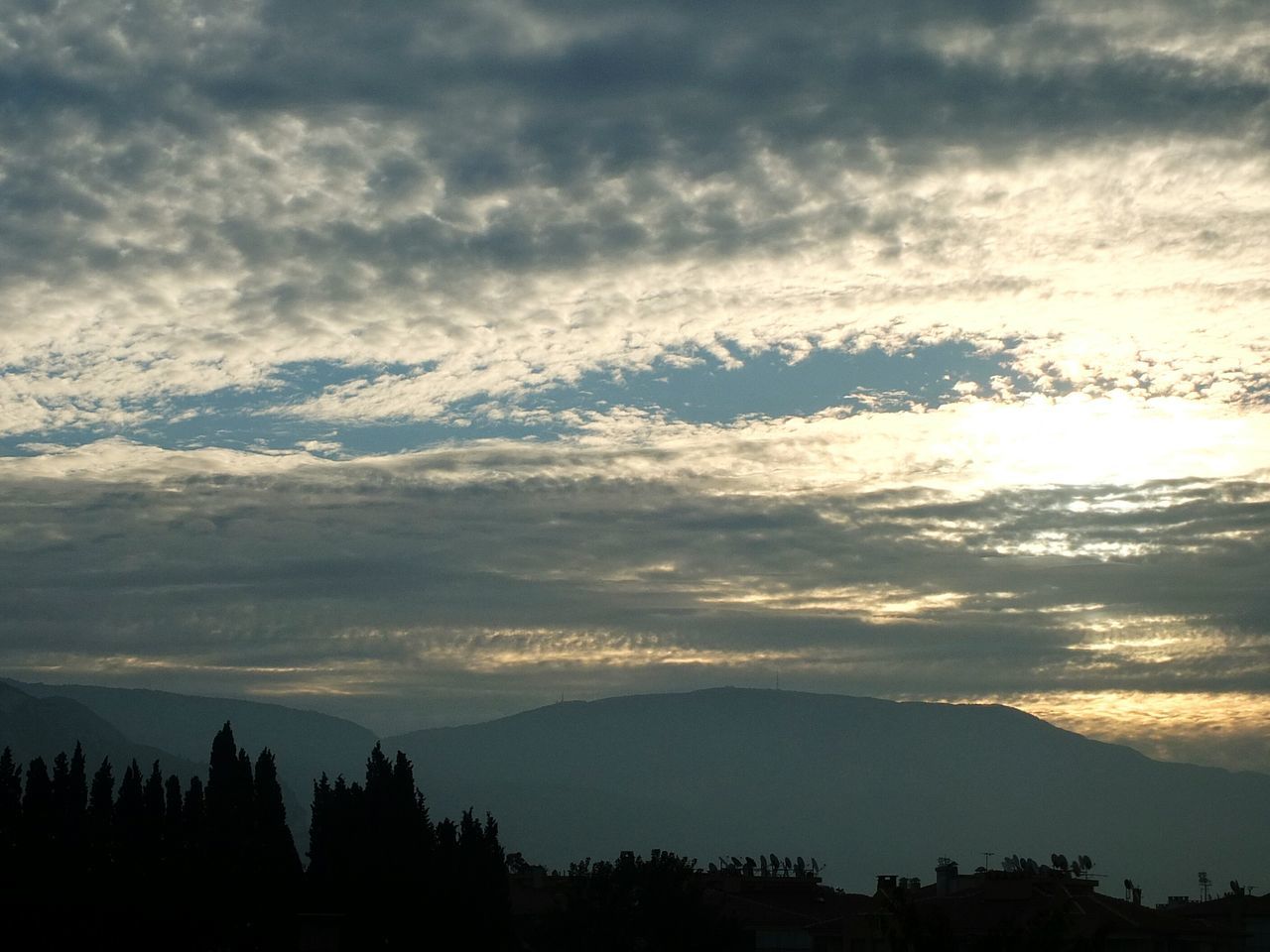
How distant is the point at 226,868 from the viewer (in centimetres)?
8769

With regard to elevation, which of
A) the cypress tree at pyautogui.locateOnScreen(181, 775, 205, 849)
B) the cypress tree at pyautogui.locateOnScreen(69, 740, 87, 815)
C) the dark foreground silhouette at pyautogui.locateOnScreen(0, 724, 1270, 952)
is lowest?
the dark foreground silhouette at pyautogui.locateOnScreen(0, 724, 1270, 952)

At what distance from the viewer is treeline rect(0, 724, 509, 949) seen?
8162 cm

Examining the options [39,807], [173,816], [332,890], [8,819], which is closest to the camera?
[8,819]

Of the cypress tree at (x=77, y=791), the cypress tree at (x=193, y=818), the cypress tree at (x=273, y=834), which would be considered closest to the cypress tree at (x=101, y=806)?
the cypress tree at (x=77, y=791)

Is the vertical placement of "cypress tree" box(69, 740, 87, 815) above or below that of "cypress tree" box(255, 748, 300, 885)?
above

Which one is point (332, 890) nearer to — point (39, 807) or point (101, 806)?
point (101, 806)

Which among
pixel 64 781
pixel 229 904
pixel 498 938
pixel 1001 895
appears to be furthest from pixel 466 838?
pixel 1001 895

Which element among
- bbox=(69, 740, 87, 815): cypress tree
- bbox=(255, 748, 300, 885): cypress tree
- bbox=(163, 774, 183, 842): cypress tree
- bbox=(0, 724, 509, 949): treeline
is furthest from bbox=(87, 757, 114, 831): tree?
bbox=(255, 748, 300, 885): cypress tree

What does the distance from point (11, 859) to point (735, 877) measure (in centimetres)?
5931

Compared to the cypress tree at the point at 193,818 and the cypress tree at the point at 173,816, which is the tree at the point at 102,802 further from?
the cypress tree at the point at 193,818

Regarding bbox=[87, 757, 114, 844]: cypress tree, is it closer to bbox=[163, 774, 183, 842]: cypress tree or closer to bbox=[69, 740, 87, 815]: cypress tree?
bbox=[69, 740, 87, 815]: cypress tree

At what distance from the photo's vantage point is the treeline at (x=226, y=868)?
8162cm

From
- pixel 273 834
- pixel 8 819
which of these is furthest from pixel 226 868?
pixel 8 819

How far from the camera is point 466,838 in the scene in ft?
326
